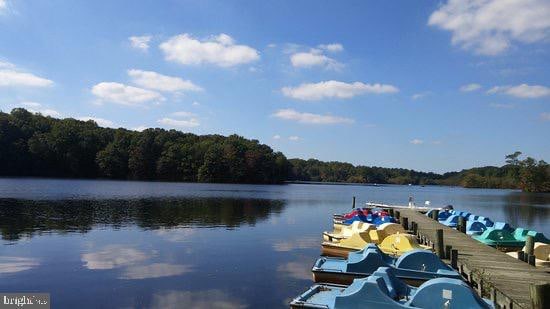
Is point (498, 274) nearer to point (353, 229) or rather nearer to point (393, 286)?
point (393, 286)

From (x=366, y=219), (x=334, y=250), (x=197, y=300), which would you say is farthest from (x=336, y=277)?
(x=366, y=219)

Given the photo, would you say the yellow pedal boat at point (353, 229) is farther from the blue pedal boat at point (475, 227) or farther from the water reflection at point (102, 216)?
the water reflection at point (102, 216)

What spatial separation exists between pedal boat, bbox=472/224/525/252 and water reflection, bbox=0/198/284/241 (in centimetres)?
1682

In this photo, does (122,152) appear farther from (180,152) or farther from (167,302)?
(167,302)

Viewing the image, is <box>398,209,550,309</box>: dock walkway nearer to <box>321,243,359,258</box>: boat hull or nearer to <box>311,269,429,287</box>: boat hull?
<box>311,269,429,287</box>: boat hull

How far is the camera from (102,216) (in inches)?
1532

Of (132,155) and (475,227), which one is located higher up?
(132,155)

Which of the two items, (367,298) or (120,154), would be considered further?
(120,154)

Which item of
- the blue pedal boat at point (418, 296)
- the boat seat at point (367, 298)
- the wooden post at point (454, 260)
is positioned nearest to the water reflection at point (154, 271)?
the blue pedal boat at point (418, 296)

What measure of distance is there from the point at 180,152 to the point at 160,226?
355 ft

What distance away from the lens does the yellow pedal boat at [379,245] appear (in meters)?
20.0

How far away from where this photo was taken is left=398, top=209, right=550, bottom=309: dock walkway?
11992 mm

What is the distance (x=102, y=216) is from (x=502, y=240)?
1151 inches

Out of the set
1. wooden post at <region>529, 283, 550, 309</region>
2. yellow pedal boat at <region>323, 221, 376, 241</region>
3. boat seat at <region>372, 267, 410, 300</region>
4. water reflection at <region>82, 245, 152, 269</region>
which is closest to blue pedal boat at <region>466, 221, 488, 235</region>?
yellow pedal boat at <region>323, 221, 376, 241</region>
